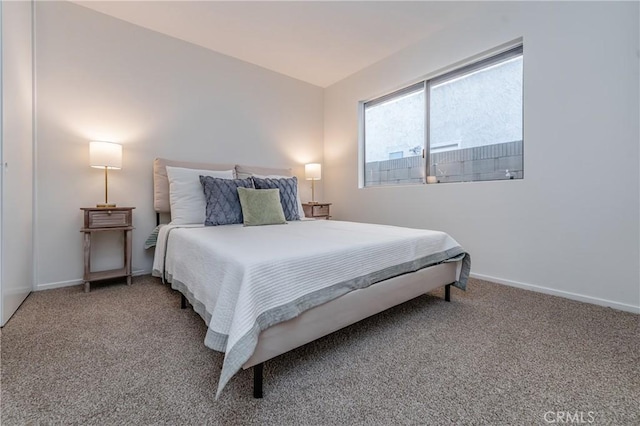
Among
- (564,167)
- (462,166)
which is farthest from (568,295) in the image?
(462,166)

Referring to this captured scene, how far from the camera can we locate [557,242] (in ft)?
7.13

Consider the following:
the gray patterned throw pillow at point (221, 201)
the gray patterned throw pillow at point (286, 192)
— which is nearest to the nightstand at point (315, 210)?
Result: the gray patterned throw pillow at point (286, 192)

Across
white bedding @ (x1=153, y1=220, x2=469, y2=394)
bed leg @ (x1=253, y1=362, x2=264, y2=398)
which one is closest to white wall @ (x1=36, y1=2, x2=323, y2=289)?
white bedding @ (x1=153, y1=220, x2=469, y2=394)

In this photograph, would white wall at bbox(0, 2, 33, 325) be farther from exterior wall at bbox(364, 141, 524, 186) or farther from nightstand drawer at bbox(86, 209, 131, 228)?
exterior wall at bbox(364, 141, 524, 186)

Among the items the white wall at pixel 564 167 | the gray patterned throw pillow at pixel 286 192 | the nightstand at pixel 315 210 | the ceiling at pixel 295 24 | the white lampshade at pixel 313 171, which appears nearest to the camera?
the white wall at pixel 564 167

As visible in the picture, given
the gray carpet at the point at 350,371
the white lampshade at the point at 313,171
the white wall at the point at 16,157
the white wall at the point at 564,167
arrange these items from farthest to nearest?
the white lampshade at the point at 313,171 < the white wall at the point at 564,167 < the white wall at the point at 16,157 < the gray carpet at the point at 350,371

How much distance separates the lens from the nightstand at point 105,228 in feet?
7.41

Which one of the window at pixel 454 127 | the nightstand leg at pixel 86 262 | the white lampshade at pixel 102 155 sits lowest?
the nightstand leg at pixel 86 262

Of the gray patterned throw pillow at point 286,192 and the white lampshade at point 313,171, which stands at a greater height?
the white lampshade at point 313,171

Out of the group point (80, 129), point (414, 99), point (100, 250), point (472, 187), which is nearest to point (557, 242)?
point (472, 187)

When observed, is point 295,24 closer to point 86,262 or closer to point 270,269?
point 270,269

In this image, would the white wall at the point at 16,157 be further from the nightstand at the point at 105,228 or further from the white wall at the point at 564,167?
the white wall at the point at 564,167

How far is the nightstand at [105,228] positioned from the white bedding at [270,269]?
69 cm

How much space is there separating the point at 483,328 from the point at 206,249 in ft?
5.48
